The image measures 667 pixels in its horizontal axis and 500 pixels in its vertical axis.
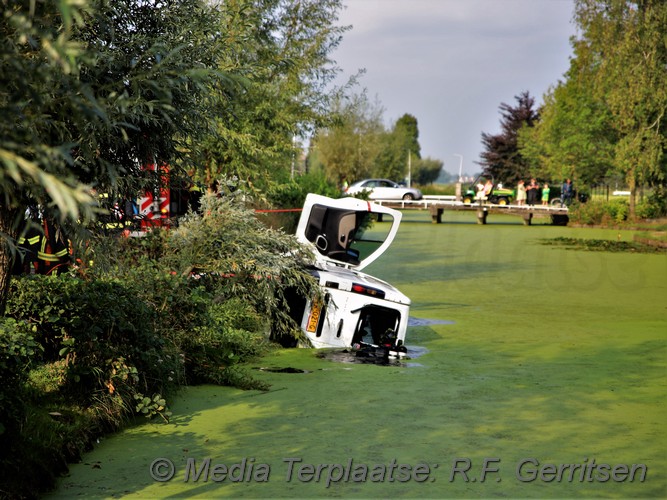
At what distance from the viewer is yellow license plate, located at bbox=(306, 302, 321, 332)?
1008 cm

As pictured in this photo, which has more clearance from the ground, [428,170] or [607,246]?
[428,170]

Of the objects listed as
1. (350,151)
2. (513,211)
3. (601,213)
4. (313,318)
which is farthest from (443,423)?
A: (350,151)

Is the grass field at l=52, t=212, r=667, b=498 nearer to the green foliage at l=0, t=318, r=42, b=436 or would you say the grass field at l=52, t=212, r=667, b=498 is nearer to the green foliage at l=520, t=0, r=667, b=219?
the green foliage at l=0, t=318, r=42, b=436

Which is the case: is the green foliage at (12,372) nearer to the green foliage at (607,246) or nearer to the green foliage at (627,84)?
the green foliage at (607,246)

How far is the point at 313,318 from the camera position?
10.1 metres

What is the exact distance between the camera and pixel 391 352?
9.92m

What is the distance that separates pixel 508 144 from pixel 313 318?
219 feet

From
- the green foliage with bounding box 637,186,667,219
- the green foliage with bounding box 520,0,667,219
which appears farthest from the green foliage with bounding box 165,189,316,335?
the green foliage with bounding box 637,186,667,219

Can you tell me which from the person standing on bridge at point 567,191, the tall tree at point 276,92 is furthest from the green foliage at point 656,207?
the tall tree at point 276,92

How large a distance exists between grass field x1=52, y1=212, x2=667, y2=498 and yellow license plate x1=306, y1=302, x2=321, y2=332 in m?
0.35

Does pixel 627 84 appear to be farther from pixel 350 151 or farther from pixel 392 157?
pixel 392 157

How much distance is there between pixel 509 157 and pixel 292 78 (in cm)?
5827

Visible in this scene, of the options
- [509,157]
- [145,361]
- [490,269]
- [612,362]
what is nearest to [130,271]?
[145,361]

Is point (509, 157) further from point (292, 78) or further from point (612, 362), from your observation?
point (612, 362)
